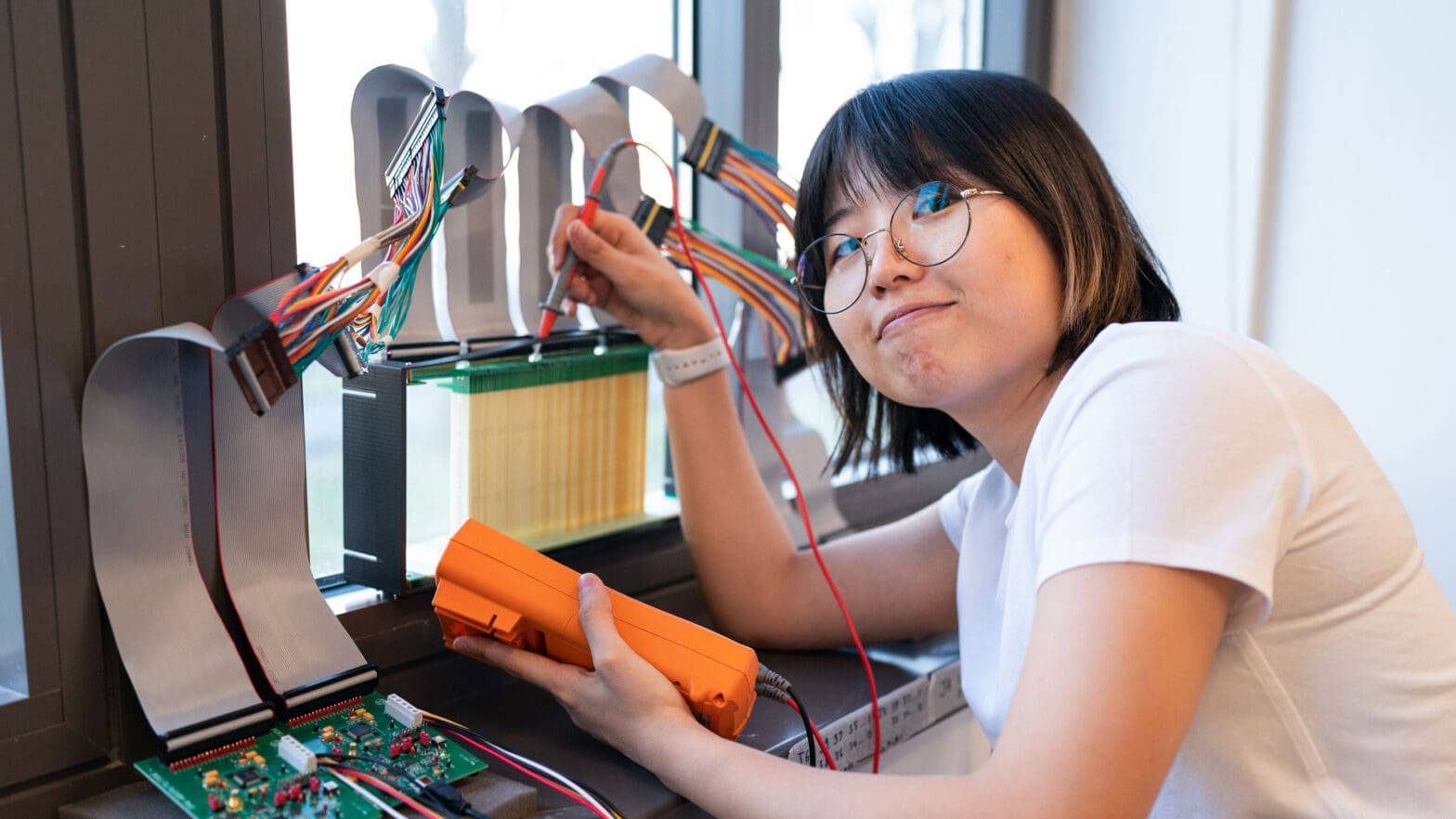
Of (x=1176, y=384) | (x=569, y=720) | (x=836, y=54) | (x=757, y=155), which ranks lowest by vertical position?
A: (x=569, y=720)

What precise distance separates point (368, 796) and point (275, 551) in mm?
279

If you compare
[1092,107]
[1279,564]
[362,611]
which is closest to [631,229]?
[362,611]

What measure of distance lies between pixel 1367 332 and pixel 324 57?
1.60 meters

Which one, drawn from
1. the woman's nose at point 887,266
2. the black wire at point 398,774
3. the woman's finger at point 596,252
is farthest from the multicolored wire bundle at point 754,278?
the black wire at point 398,774

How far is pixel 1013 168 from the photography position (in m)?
1.02

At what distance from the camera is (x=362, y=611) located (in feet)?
3.53

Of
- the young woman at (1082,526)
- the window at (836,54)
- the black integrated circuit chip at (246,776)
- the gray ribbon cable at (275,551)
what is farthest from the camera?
the window at (836,54)

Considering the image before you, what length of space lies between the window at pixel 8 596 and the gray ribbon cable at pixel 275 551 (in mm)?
152

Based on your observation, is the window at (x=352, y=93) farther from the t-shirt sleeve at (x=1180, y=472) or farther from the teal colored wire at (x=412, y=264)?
the t-shirt sleeve at (x=1180, y=472)

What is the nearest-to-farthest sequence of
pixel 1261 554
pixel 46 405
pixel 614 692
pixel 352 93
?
pixel 1261 554
pixel 46 405
pixel 614 692
pixel 352 93

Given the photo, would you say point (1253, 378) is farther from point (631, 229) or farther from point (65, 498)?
point (65, 498)

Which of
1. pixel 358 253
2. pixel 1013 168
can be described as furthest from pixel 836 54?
pixel 358 253

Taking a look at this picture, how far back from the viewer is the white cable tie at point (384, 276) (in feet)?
2.92

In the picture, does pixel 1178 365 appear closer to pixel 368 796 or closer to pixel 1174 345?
pixel 1174 345
